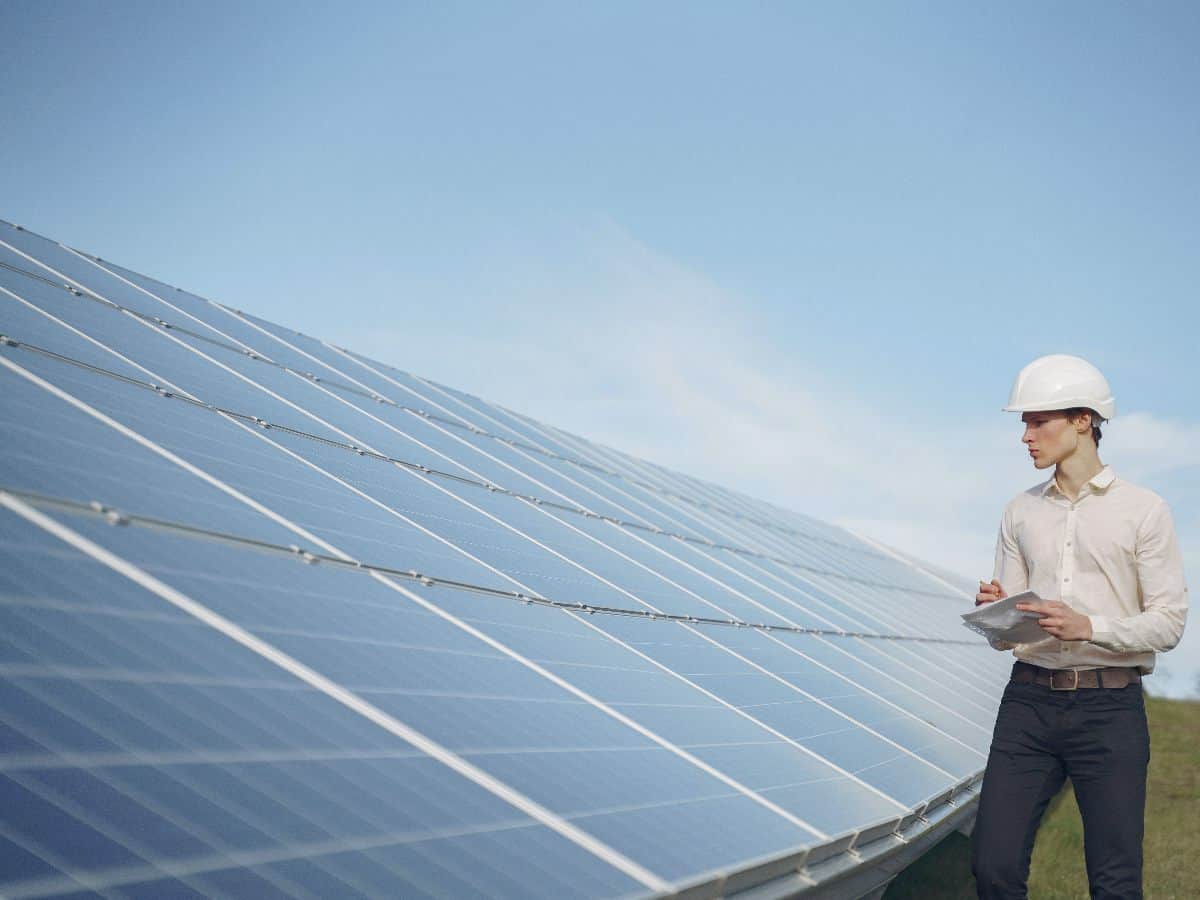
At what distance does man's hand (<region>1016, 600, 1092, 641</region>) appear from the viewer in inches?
223

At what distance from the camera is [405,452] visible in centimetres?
1000

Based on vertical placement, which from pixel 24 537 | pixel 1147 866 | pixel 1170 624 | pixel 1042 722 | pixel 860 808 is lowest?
pixel 1147 866

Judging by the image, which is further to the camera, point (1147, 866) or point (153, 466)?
point (1147, 866)

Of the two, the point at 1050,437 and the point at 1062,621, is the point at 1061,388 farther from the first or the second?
the point at 1062,621

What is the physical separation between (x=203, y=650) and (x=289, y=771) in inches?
26.9

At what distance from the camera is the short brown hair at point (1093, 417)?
20.6 ft

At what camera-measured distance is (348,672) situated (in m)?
4.68

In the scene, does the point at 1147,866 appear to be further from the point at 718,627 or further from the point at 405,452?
the point at 405,452

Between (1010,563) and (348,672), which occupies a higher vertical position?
(1010,563)

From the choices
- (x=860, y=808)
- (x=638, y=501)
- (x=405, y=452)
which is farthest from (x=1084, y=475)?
(x=638, y=501)

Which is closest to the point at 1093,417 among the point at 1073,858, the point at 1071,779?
the point at 1071,779

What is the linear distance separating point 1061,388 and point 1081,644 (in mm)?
1363

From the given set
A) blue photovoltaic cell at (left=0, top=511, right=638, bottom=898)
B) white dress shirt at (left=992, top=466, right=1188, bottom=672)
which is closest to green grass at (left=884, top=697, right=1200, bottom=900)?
white dress shirt at (left=992, top=466, right=1188, bottom=672)

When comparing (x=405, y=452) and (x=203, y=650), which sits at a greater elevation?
(x=405, y=452)
